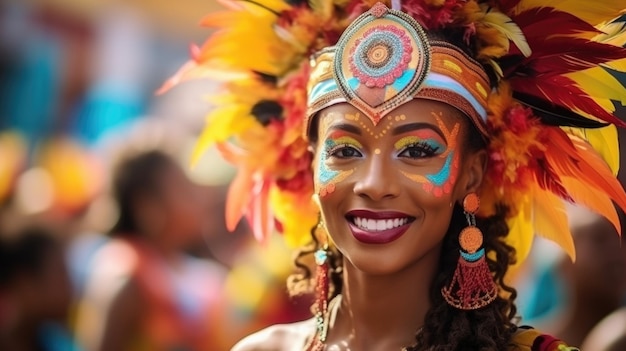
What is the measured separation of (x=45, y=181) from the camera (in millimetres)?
6766

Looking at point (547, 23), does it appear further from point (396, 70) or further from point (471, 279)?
point (471, 279)

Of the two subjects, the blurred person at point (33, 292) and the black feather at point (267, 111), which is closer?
the black feather at point (267, 111)

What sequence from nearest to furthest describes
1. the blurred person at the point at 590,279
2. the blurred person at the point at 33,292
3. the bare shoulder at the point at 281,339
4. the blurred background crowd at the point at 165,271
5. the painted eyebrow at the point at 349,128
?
the painted eyebrow at the point at 349,128 → the bare shoulder at the point at 281,339 → the blurred background crowd at the point at 165,271 → the blurred person at the point at 33,292 → the blurred person at the point at 590,279

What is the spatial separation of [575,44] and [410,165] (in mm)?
696

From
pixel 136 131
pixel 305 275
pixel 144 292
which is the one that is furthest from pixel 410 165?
pixel 136 131

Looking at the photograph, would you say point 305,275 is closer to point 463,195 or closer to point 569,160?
point 463,195

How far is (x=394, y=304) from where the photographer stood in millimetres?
3359

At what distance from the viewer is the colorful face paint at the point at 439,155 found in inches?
126

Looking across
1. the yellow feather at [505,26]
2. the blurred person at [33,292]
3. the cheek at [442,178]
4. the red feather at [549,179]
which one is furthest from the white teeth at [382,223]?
the blurred person at [33,292]

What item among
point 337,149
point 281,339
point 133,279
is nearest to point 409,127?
point 337,149

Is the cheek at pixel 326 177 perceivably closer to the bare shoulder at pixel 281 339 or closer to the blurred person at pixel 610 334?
the bare shoulder at pixel 281 339

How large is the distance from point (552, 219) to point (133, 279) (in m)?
1.94

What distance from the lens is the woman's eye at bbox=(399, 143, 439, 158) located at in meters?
3.22

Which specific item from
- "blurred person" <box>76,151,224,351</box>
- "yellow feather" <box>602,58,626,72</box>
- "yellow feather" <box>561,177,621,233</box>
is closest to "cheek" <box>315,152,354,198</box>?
"yellow feather" <box>561,177,621,233</box>
